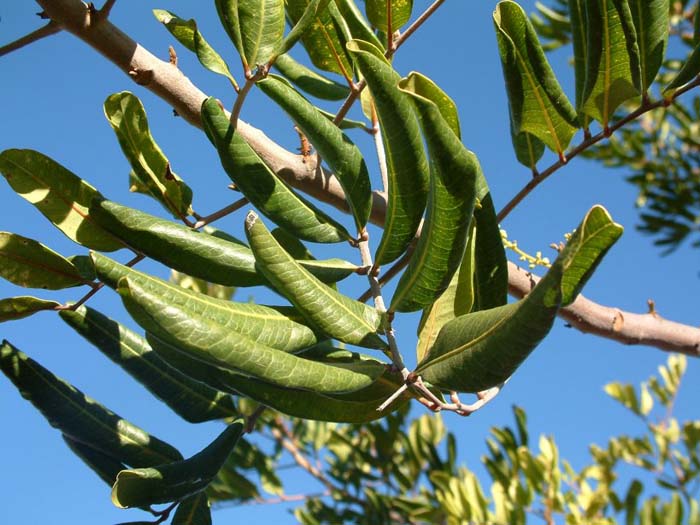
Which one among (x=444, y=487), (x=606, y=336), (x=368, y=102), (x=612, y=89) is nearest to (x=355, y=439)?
(x=444, y=487)

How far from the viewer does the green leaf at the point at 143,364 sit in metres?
1.03

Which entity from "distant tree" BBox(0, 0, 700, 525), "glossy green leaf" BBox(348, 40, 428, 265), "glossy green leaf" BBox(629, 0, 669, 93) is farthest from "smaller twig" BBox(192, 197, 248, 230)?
"glossy green leaf" BBox(629, 0, 669, 93)

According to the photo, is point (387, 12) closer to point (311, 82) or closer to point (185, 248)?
point (311, 82)

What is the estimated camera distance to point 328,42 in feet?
4.07

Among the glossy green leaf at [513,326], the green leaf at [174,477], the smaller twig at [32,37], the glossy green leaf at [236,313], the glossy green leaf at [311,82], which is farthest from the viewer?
the glossy green leaf at [311,82]

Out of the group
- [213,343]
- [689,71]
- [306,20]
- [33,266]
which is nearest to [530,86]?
[689,71]

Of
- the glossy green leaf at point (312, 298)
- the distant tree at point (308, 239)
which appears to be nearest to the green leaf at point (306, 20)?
the distant tree at point (308, 239)

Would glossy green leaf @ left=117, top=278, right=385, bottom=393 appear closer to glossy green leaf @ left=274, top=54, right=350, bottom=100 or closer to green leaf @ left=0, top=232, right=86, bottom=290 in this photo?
green leaf @ left=0, top=232, right=86, bottom=290

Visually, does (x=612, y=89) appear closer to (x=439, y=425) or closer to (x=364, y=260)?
(x=364, y=260)

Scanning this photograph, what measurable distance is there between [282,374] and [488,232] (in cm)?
33

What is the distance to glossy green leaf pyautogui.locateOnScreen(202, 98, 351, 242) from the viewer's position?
0.93 meters

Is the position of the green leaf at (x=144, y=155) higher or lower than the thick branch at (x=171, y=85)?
lower

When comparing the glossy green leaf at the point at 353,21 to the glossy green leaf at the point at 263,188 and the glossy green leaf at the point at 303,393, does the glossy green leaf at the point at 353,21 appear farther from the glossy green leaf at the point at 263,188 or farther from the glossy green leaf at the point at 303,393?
the glossy green leaf at the point at 303,393

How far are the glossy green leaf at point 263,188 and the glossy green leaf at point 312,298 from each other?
0.18m
